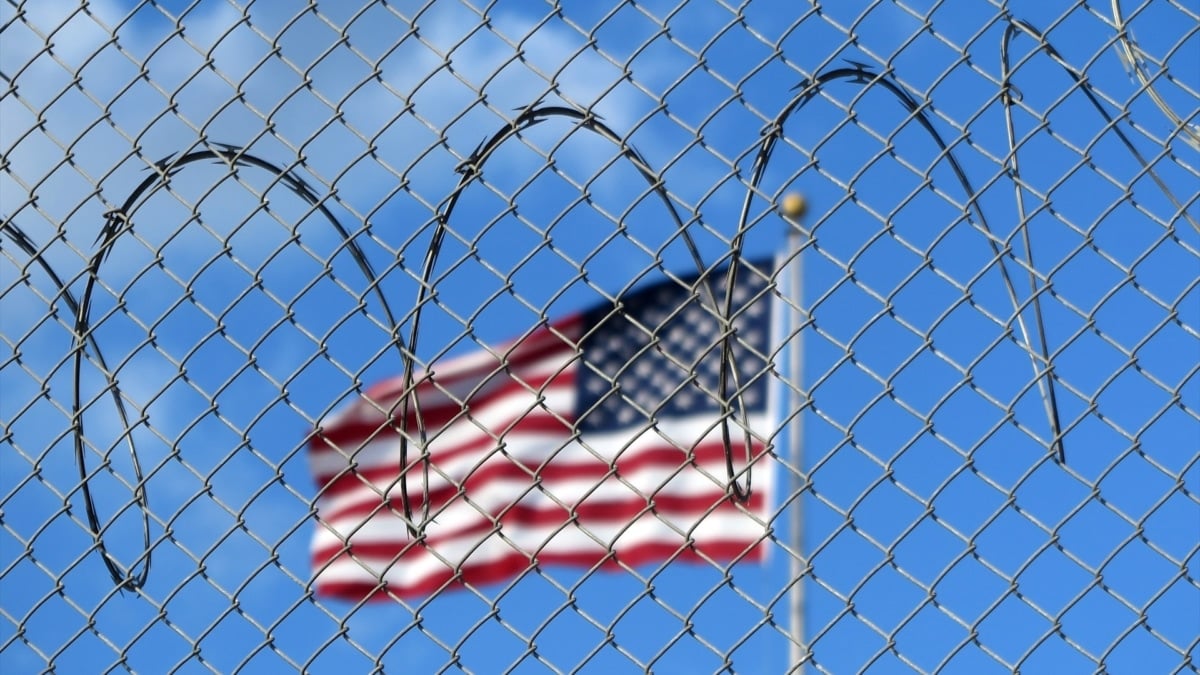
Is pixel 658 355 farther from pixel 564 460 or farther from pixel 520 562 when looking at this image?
pixel 520 562

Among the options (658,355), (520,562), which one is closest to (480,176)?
(658,355)

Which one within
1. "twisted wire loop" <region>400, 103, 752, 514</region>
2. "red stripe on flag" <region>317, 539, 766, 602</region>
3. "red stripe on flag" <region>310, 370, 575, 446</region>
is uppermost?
"red stripe on flag" <region>310, 370, 575, 446</region>

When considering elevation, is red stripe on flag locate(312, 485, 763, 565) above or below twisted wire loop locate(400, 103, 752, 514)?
above

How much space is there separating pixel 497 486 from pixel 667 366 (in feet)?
3.74

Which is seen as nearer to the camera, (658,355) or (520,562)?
(658,355)

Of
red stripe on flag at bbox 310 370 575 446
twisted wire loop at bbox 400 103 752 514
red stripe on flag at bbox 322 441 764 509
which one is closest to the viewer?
twisted wire loop at bbox 400 103 752 514

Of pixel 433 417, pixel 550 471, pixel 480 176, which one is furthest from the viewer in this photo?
pixel 433 417

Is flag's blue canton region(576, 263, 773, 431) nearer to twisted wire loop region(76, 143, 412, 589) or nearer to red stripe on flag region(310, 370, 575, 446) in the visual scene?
red stripe on flag region(310, 370, 575, 446)

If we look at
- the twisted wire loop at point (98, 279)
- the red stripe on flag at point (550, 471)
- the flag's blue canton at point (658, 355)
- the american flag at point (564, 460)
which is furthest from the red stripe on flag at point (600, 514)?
the twisted wire loop at point (98, 279)

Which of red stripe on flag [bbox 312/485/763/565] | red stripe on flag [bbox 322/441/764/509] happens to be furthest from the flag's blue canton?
red stripe on flag [bbox 312/485/763/565]

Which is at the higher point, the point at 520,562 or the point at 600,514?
the point at 520,562

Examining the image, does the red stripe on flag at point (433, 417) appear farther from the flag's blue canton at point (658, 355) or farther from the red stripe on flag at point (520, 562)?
the red stripe on flag at point (520, 562)

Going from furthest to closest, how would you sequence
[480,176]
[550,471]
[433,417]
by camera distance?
1. [433,417]
2. [550,471]
3. [480,176]

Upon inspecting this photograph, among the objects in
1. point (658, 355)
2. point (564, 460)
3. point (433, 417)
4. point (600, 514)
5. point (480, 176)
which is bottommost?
point (480, 176)
